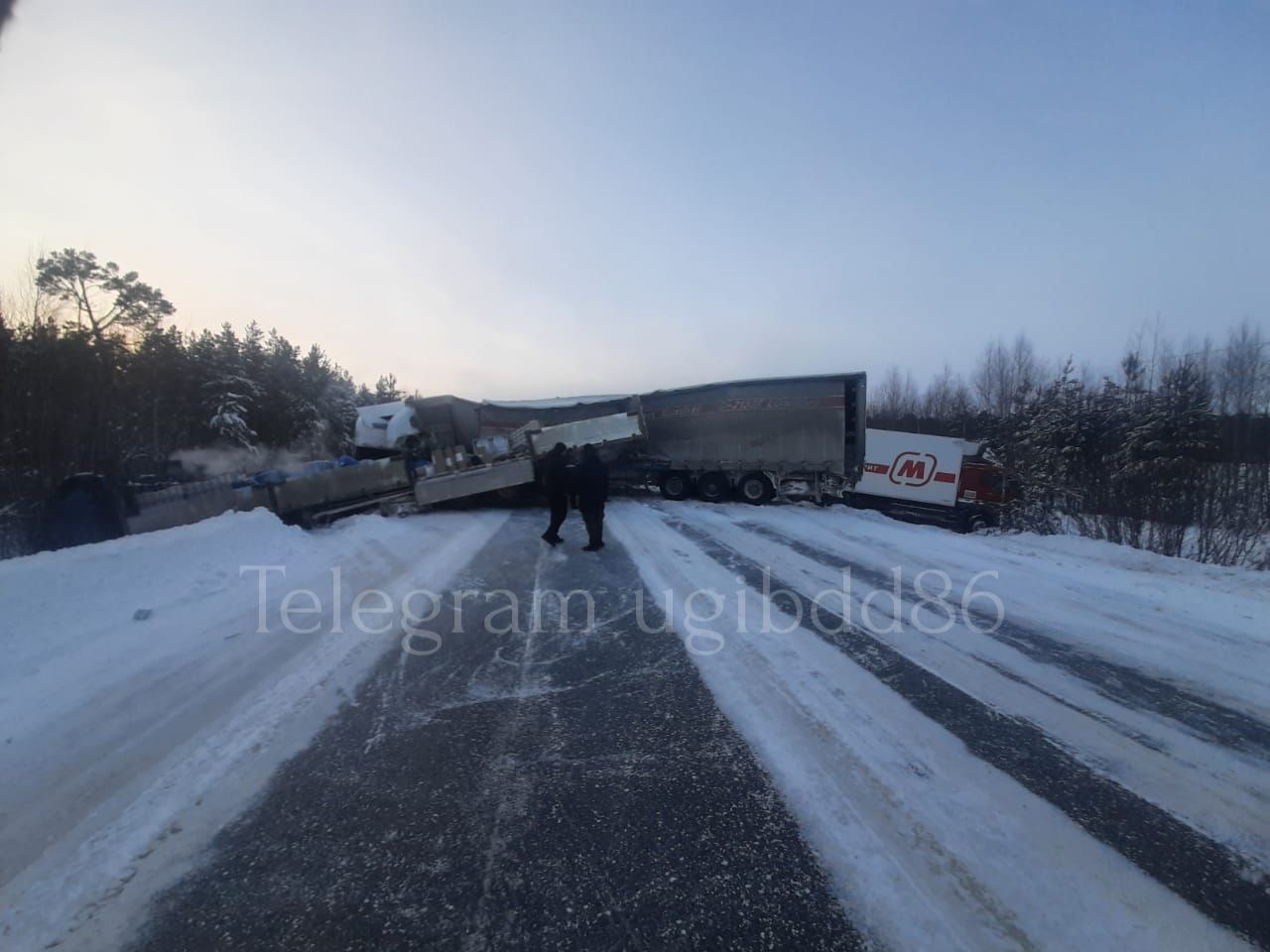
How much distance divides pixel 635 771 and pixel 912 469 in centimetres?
1817

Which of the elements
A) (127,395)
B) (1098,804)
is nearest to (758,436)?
(1098,804)

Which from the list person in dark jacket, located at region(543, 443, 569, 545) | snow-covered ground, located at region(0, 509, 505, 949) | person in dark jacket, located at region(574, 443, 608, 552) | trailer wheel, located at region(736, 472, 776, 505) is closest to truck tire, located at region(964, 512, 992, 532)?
trailer wheel, located at region(736, 472, 776, 505)

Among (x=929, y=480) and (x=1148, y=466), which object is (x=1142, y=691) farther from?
(x=929, y=480)

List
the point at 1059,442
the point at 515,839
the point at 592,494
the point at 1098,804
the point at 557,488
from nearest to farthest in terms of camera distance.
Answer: the point at 515,839 < the point at 1098,804 < the point at 592,494 < the point at 557,488 < the point at 1059,442

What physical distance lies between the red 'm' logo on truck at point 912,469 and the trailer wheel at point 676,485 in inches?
299

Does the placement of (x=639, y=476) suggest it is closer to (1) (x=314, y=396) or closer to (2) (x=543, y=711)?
(2) (x=543, y=711)

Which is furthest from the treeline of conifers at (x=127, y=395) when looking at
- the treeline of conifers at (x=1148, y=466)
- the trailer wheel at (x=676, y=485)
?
the treeline of conifers at (x=1148, y=466)

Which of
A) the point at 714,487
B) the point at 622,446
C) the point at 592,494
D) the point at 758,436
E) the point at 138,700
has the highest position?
the point at 758,436

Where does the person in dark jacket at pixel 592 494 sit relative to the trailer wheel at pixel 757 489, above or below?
above

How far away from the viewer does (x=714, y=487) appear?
615 inches

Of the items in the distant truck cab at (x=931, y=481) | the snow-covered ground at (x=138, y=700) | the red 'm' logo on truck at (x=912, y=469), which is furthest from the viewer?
the red 'm' logo on truck at (x=912, y=469)

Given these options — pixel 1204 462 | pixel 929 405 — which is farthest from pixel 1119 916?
pixel 929 405

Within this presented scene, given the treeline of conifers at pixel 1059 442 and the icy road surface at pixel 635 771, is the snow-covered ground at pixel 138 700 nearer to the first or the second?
the icy road surface at pixel 635 771

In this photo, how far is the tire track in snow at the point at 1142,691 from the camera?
9.74ft
